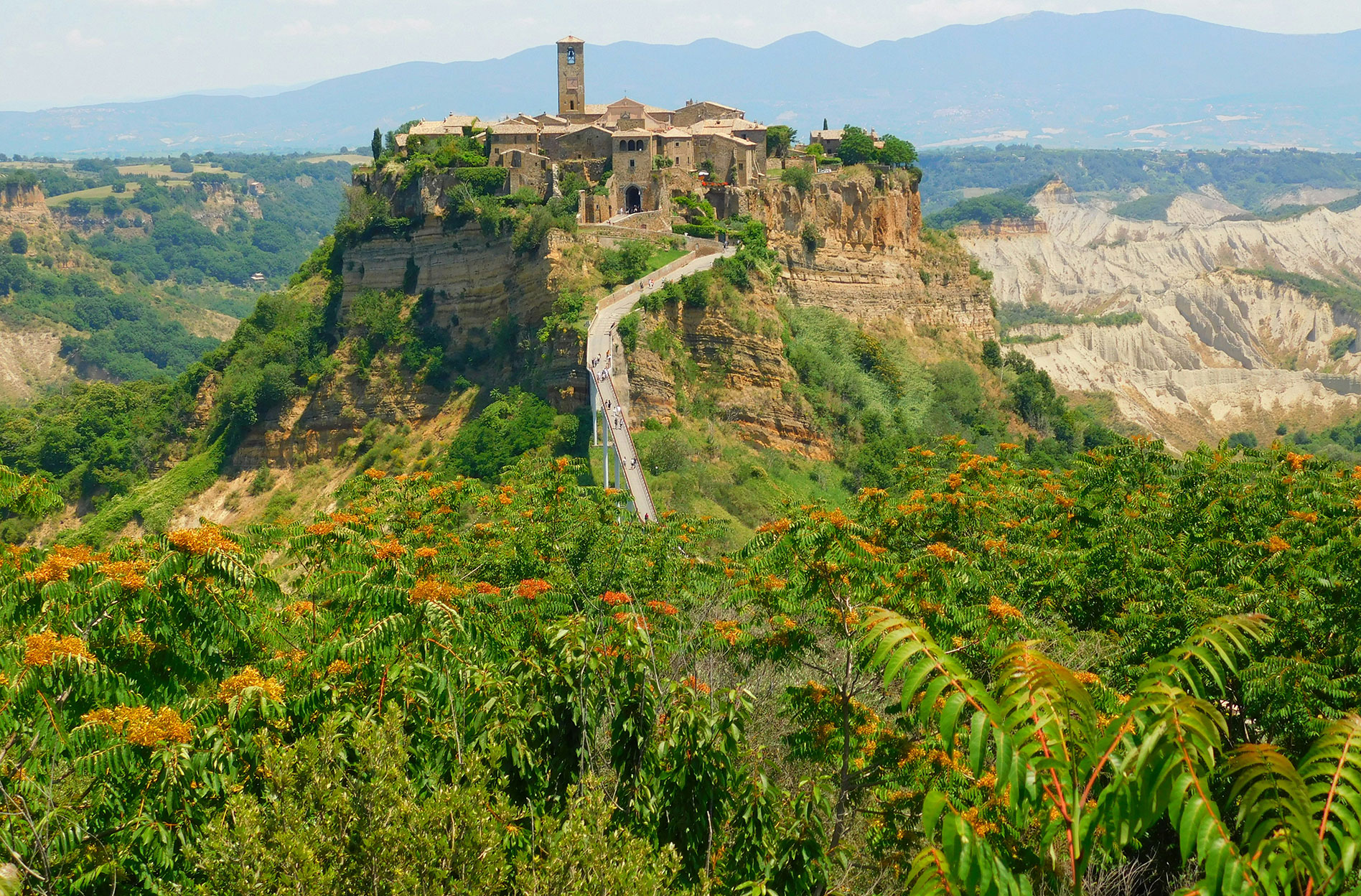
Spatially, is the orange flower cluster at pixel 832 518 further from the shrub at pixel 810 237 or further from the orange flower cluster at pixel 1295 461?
the shrub at pixel 810 237

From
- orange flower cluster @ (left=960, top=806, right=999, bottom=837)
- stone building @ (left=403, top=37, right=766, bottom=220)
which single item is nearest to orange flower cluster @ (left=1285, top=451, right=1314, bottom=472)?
orange flower cluster @ (left=960, top=806, right=999, bottom=837)

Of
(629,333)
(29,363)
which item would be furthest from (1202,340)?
(29,363)

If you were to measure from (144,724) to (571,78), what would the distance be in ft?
210

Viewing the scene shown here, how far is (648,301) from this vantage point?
51.9 meters

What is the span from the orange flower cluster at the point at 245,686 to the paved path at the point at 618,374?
25.7 m

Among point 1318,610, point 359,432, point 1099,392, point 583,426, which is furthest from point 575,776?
point 1099,392

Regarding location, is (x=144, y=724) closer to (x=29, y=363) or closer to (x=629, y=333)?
(x=629, y=333)

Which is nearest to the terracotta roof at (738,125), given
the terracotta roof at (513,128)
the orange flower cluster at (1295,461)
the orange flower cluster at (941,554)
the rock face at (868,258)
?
the rock face at (868,258)

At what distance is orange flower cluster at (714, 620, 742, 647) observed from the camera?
668 inches

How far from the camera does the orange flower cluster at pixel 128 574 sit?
38.8ft

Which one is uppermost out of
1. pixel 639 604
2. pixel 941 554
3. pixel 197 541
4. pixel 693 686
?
pixel 197 541

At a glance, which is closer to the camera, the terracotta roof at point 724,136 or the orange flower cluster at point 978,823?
the orange flower cluster at point 978,823

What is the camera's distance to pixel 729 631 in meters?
17.4

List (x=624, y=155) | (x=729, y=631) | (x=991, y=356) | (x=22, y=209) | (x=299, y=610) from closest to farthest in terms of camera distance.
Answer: (x=299, y=610), (x=729, y=631), (x=624, y=155), (x=991, y=356), (x=22, y=209)
